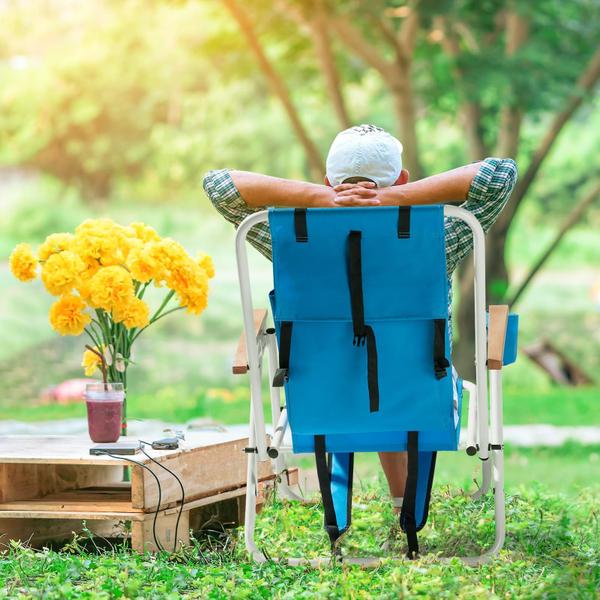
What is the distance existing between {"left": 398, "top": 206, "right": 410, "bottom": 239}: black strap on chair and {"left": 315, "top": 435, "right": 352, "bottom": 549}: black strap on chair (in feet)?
1.92

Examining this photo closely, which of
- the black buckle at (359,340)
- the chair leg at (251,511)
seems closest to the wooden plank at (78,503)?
the chair leg at (251,511)

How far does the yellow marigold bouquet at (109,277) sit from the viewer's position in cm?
349

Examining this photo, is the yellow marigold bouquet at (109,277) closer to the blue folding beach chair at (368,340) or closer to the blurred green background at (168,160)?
the blue folding beach chair at (368,340)

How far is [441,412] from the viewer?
9.58 ft

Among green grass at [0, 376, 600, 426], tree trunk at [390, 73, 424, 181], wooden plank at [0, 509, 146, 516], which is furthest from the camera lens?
tree trunk at [390, 73, 424, 181]

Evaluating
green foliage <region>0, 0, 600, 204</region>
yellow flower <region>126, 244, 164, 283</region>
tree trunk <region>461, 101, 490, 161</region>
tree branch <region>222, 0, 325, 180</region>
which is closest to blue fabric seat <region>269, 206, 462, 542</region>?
yellow flower <region>126, 244, 164, 283</region>

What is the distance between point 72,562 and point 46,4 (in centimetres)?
1951

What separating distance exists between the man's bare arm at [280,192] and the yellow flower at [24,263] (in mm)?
870

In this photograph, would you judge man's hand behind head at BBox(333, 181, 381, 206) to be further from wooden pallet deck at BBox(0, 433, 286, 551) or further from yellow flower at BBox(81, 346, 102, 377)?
yellow flower at BBox(81, 346, 102, 377)

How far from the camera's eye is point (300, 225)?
2801 millimetres

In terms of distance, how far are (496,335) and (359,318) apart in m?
0.39

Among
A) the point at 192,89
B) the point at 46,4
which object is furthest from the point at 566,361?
the point at 46,4

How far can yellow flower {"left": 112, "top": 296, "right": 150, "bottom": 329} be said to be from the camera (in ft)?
11.5

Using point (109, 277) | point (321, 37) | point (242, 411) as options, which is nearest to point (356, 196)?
point (109, 277)
